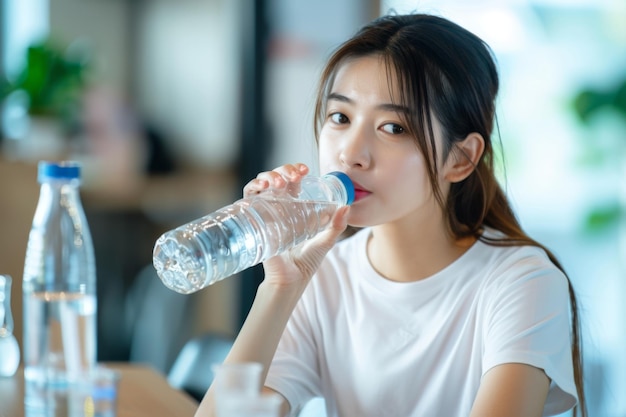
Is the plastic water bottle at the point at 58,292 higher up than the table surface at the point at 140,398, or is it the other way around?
the plastic water bottle at the point at 58,292

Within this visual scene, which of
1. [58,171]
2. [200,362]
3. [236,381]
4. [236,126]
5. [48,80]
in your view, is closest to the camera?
[236,381]

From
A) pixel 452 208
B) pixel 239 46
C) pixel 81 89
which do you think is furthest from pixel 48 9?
pixel 452 208

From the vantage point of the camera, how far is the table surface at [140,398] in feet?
4.30

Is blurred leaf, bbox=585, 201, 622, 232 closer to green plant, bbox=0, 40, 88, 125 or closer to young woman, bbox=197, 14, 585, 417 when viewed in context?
green plant, bbox=0, 40, 88, 125

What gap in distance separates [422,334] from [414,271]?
0.36ft

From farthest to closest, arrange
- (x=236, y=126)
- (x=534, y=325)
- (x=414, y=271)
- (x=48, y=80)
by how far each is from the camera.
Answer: (x=236, y=126)
(x=48, y=80)
(x=414, y=271)
(x=534, y=325)

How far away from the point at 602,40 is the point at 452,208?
2.41 metres

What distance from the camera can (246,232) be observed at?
4.14ft

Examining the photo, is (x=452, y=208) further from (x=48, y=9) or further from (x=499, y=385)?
(x=48, y=9)

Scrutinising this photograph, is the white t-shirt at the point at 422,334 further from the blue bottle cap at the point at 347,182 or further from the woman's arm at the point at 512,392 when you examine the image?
the blue bottle cap at the point at 347,182

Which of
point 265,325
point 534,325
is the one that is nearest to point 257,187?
point 265,325

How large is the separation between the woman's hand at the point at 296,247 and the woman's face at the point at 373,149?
0.12 feet

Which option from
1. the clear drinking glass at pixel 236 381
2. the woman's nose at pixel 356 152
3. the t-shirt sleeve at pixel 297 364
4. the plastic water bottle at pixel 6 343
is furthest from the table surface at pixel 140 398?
the clear drinking glass at pixel 236 381

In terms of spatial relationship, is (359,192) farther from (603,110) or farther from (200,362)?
(603,110)
